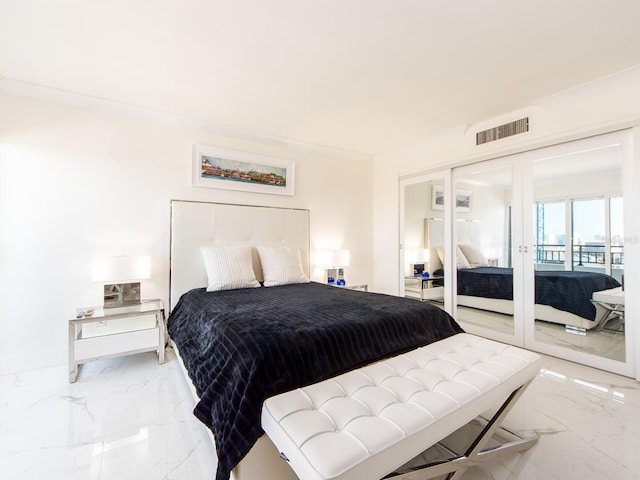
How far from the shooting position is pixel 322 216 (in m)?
4.16

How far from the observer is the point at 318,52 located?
2.11 meters

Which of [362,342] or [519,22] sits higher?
[519,22]

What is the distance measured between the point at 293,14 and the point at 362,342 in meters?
1.94

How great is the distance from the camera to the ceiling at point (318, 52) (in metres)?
1.74

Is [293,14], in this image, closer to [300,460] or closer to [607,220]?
[300,460]

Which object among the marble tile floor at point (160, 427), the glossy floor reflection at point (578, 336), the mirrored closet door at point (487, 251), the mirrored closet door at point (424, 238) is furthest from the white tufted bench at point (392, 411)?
the mirrored closet door at point (424, 238)

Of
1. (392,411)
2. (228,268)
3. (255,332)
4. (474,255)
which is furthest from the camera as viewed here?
(474,255)

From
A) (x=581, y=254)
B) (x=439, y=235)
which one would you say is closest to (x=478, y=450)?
(x=581, y=254)

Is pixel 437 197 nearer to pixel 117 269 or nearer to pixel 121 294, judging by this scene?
pixel 117 269

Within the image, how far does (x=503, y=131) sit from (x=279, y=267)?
108 inches

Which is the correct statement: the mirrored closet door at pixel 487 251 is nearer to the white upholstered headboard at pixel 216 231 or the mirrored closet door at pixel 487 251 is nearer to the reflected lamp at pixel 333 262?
the reflected lamp at pixel 333 262

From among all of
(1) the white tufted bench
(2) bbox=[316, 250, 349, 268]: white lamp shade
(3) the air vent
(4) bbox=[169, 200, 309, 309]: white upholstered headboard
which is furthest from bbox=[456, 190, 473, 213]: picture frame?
(1) the white tufted bench

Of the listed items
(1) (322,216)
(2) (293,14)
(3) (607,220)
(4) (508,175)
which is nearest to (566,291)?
(3) (607,220)

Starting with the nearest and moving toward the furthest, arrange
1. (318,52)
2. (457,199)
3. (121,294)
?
(318,52)
(121,294)
(457,199)
